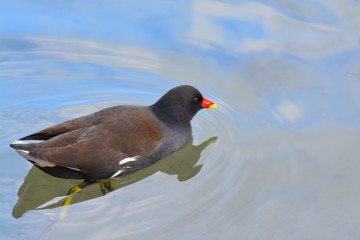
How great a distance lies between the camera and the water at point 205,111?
523 cm

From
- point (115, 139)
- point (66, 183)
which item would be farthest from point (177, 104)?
point (66, 183)

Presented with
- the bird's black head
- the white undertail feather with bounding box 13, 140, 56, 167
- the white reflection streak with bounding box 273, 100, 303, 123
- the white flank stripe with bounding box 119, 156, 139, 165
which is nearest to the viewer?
the white undertail feather with bounding box 13, 140, 56, 167

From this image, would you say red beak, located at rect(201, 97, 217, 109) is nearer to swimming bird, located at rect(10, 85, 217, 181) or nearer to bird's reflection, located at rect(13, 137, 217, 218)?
swimming bird, located at rect(10, 85, 217, 181)

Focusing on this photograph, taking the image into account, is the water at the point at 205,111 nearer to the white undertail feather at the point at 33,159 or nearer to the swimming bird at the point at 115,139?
the swimming bird at the point at 115,139

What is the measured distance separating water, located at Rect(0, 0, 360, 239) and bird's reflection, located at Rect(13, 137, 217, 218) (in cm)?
1

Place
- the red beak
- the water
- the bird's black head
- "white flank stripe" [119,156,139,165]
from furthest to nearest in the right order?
the red beak, the bird's black head, "white flank stripe" [119,156,139,165], the water

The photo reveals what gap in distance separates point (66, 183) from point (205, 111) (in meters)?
1.83

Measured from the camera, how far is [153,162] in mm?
5891

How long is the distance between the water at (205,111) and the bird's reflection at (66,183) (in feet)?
0.05

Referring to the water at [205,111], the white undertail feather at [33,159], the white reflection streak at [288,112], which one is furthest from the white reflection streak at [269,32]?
the white undertail feather at [33,159]

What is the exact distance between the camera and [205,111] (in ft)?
22.3

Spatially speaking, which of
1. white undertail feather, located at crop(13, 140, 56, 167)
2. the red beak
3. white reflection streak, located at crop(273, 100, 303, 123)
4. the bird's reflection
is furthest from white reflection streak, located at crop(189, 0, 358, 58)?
white undertail feather, located at crop(13, 140, 56, 167)

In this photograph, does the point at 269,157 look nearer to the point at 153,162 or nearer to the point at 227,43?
the point at 153,162

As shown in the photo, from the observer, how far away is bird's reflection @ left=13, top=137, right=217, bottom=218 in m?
→ 5.40
